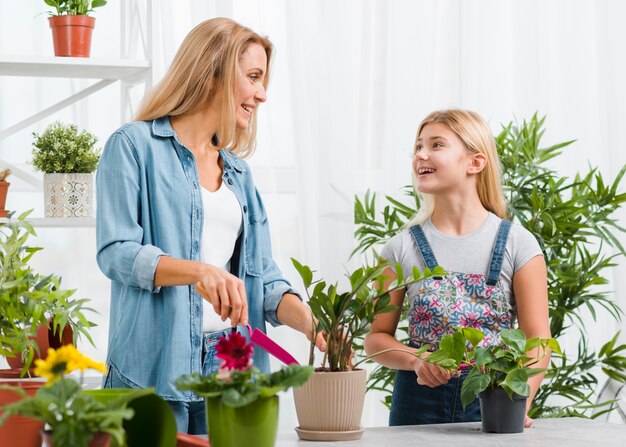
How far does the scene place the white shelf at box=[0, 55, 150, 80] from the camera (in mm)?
2406

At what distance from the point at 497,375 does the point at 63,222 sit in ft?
4.57

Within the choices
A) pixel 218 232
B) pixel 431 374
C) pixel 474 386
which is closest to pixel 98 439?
pixel 474 386

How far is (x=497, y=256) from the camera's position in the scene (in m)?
2.05

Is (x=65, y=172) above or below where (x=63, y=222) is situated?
above

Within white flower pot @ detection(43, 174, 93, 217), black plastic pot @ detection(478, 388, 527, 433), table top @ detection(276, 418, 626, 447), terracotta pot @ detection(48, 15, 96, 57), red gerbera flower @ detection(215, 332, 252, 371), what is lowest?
table top @ detection(276, 418, 626, 447)

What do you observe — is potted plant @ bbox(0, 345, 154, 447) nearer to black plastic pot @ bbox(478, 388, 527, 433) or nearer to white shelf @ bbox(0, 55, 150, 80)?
black plastic pot @ bbox(478, 388, 527, 433)

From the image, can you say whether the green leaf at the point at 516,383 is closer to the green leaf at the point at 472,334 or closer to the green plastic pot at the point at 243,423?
the green leaf at the point at 472,334

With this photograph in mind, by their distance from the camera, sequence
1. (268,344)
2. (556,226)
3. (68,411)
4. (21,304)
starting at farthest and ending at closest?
(556,226) → (268,344) → (21,304) → (68,411)

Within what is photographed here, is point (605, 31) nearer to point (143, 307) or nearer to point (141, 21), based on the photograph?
point (141, 21)

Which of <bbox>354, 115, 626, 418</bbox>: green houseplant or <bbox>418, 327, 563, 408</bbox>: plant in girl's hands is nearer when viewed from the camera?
<bbox>418, 327, 563, 408</bbox>: plant in girl's hands

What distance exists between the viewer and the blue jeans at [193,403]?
1.72 metres

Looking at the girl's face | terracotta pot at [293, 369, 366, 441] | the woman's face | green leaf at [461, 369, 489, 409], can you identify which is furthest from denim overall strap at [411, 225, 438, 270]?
terracotta pot at [293, 369, 366, 441]

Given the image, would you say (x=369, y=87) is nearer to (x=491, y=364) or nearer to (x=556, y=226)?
(x=556, y=226)

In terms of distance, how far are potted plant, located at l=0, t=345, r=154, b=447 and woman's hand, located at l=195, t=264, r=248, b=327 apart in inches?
19.0
